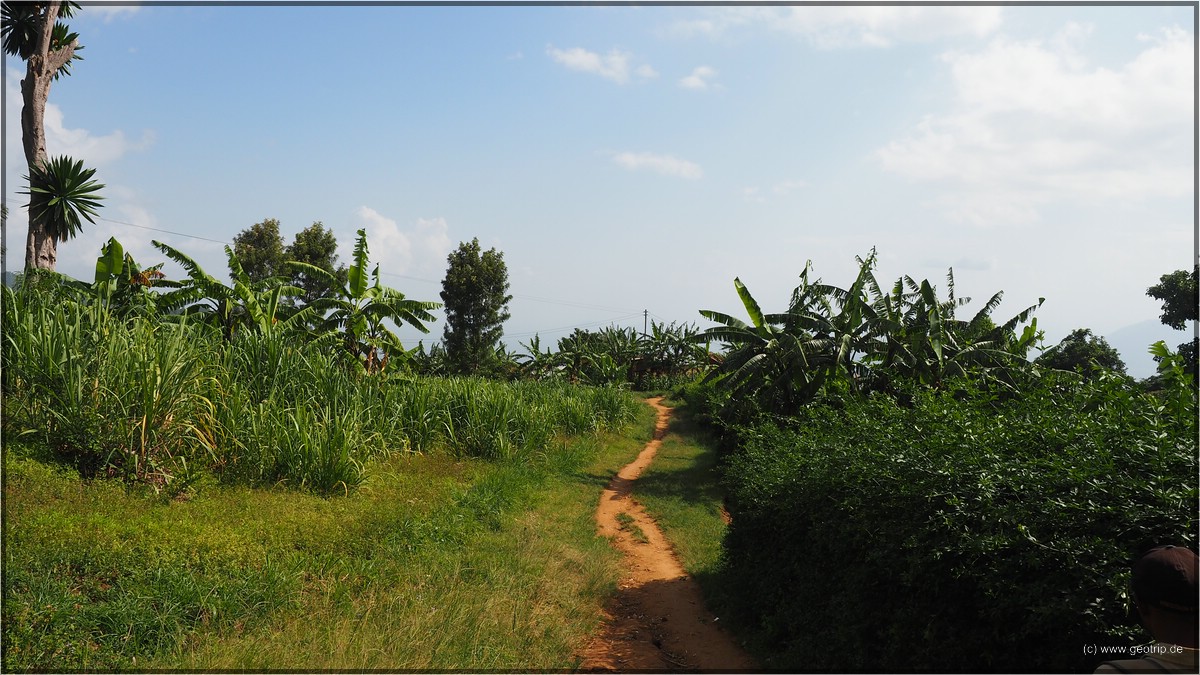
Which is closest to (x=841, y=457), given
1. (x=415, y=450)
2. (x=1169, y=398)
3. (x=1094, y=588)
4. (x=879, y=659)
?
(x=879, y=659)

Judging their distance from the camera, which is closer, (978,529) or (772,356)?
(978,529)

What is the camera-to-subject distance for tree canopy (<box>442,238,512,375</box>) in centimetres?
3484

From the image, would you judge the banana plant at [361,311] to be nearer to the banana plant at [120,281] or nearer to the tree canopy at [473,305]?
the banana plant at [120,281]

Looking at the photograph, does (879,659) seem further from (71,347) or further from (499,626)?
(71,347)

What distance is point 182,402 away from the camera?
8.58 meters

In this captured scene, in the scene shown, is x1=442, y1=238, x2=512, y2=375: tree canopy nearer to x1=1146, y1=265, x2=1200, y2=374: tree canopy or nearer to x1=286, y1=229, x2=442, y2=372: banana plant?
x1=286, y1=229, x2=442, y2=372: banana plant

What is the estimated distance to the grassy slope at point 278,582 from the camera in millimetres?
5211

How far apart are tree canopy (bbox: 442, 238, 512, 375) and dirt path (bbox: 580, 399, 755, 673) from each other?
22.8m

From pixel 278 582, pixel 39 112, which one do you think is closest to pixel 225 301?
pixel 39 112

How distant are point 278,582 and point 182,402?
3368mm

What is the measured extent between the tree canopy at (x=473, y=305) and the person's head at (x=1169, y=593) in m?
33.1

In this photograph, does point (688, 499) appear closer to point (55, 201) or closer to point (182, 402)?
point (182, 402)

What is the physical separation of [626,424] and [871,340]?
10.5 meters

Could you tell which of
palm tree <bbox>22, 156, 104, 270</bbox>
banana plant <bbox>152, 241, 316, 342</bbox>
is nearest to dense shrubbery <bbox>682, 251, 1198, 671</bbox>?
banana plant <bbox>152, 241, 316, 342</bbox>
